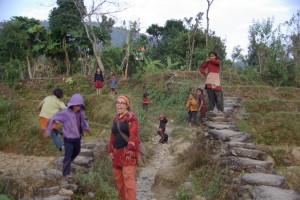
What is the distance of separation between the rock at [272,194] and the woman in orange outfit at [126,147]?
1485 millimetres

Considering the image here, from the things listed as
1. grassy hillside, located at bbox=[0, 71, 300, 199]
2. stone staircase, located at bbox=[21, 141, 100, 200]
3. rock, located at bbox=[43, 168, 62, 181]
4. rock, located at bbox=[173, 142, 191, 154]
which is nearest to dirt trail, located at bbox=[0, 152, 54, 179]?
grassy hillside, located at bbox=[0, 71, 300, 199]

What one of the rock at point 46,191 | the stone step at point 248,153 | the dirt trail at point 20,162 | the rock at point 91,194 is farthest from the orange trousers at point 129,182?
the dirt trail at point 20,162

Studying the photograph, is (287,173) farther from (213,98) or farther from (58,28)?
(58,28)

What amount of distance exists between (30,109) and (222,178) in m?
10.3

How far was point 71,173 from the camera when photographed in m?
5.46

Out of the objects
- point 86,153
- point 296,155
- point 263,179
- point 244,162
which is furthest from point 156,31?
point 263,179

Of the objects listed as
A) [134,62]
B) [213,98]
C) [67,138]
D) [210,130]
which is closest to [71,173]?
[67,138]

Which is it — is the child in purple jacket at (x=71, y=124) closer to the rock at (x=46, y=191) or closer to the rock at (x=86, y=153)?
the rock at (x=46, y=191)

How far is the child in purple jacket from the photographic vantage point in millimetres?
4895

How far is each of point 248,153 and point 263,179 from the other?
114cm

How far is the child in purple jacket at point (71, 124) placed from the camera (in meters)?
4.89

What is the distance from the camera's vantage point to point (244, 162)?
16.6ft

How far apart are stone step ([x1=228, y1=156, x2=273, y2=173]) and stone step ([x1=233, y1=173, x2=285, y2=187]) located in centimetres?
38

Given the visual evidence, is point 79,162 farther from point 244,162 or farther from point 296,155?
point 296,155
